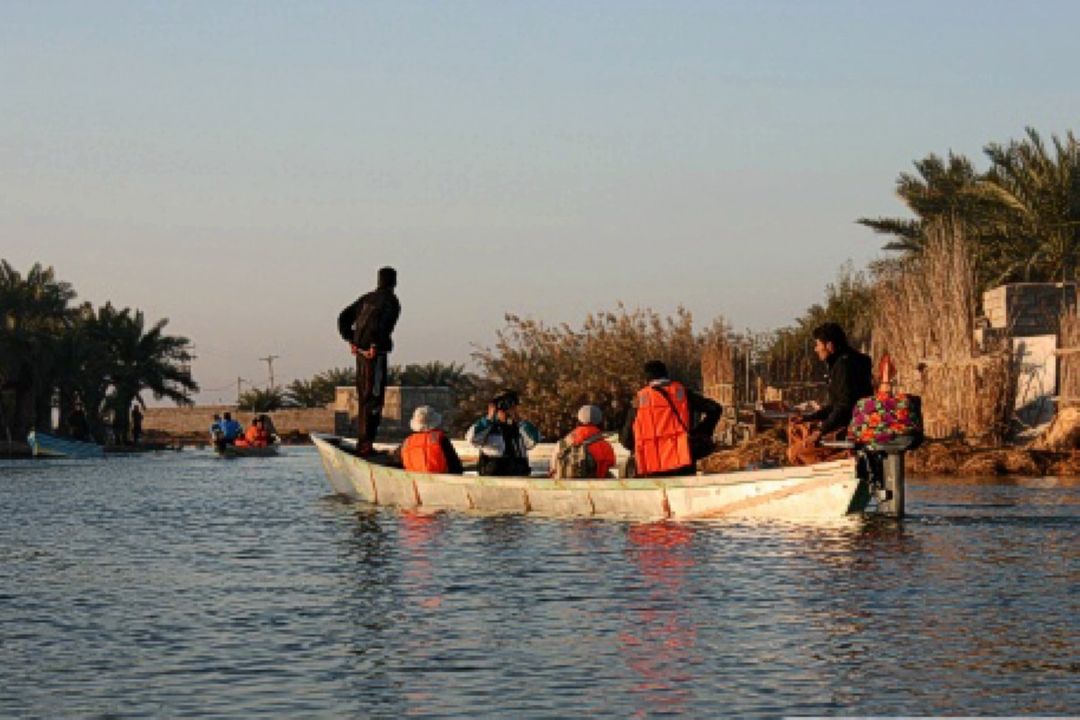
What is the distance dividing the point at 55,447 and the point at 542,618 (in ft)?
157

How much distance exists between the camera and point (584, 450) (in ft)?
77.7

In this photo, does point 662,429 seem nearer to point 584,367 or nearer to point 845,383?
point 845,383

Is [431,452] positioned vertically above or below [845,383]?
below

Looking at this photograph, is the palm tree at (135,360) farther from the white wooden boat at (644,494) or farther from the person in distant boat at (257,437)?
the white wooden boat at (644,494)

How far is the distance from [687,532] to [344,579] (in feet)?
16.2

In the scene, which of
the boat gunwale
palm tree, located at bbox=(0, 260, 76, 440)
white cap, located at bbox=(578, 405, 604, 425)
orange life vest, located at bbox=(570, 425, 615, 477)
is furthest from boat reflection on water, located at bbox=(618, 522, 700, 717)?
palm tree, located at bbox=(0, 260, 76, 440)

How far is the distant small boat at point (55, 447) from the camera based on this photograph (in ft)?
193

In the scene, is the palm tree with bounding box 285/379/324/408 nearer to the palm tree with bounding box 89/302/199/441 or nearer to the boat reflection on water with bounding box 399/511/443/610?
the palm tree with bounding box 89/302/199/441

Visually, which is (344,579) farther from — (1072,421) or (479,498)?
(1072,421)

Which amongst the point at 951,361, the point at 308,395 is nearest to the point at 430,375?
the point at 308,395

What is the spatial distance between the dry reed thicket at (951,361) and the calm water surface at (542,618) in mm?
12893

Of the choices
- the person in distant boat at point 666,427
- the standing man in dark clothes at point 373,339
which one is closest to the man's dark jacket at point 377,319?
the standing man in dark clothes at point 373,339

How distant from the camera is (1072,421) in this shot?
35.1m

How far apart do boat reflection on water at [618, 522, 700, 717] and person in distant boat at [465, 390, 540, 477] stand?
17.0ft
